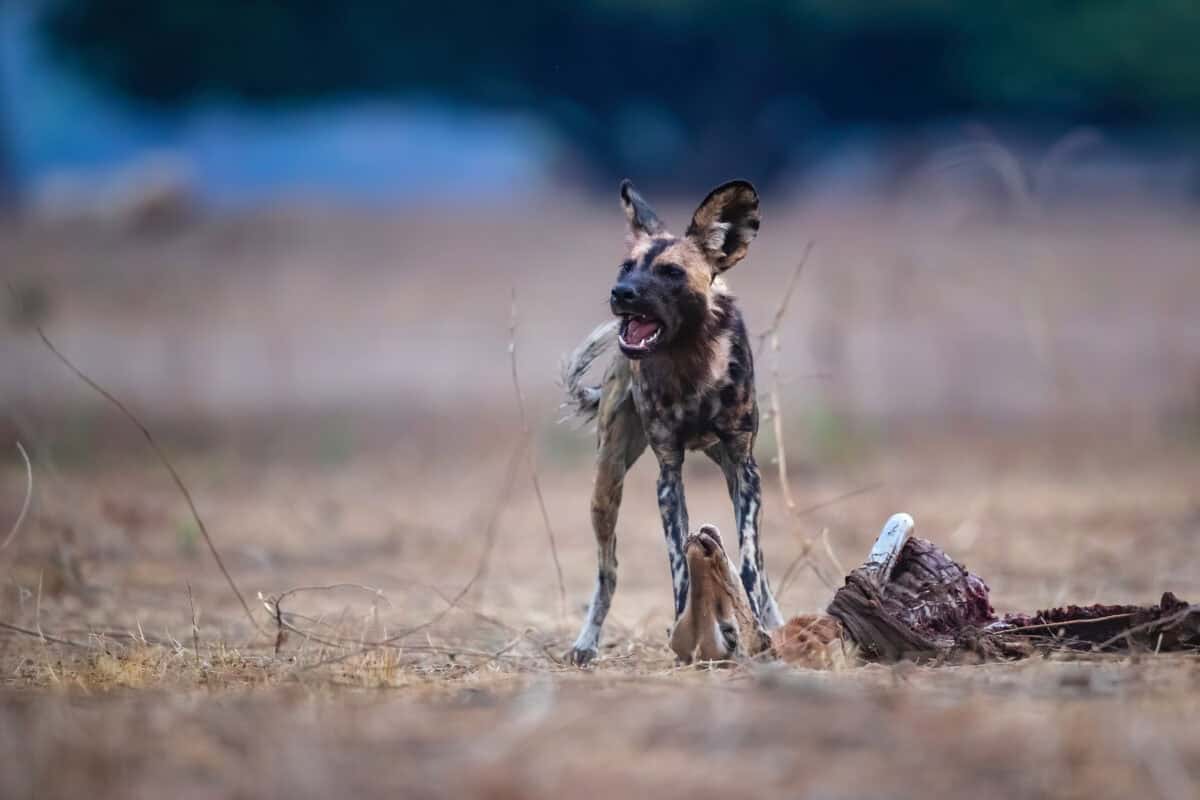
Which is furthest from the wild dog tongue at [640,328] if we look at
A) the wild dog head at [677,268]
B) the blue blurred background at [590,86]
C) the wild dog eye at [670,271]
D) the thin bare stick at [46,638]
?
the blue blurred background at [590,86]

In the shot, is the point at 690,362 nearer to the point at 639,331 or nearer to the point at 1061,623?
the point at 639,331

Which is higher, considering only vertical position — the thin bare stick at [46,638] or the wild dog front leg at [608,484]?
the wild dog front leg at [608,484]

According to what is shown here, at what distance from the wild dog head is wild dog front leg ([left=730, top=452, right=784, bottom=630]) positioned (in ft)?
1.79

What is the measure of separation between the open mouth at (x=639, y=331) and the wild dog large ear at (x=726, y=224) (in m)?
0.41

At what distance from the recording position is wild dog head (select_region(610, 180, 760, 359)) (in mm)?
5215

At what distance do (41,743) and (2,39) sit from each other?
26.0 metres

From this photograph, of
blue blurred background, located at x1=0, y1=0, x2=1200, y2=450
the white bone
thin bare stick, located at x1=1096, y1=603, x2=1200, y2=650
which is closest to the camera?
thin bare stick, located at x1=1096, y1=603, x2=1200, y2=650

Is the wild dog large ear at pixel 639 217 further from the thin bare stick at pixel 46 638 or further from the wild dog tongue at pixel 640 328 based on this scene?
the thin bare stick at pixel 46 638

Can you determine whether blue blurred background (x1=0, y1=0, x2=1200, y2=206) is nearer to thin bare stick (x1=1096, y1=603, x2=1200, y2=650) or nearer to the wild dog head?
the wild dog head

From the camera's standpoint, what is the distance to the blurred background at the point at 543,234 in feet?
46.2

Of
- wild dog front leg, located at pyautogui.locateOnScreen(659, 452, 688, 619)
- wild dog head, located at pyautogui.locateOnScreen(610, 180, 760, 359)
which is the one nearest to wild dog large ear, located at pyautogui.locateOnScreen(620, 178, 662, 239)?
wild dog head, located at pyautogui.locateOnScreen(610, 180, 760, 359)

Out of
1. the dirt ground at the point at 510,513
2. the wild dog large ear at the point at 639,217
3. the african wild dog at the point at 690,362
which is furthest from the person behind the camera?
the wild dog large ear at the point at 639,217

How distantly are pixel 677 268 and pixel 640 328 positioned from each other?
0.27 m

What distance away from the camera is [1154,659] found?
4387 mm
